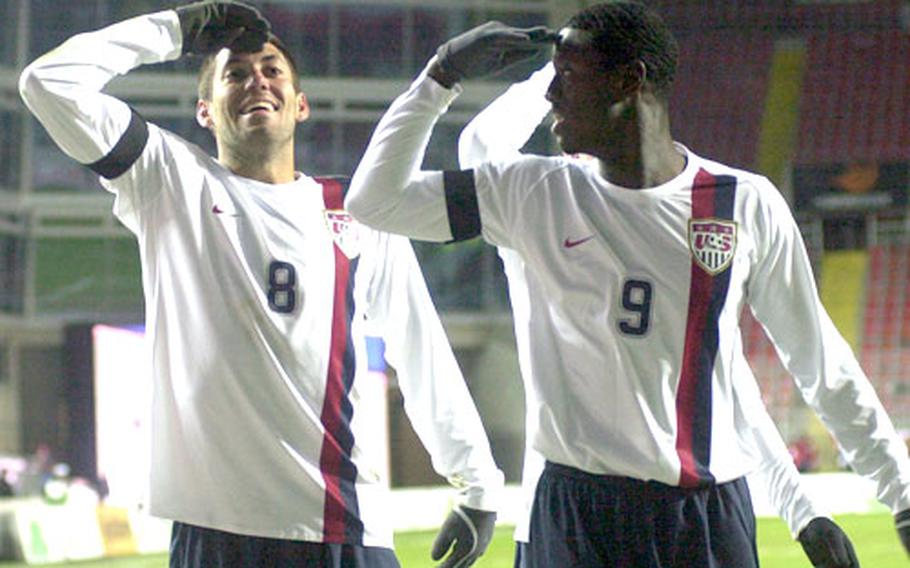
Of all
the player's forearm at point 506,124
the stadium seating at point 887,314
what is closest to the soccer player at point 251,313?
the player's forearm at point 506,124

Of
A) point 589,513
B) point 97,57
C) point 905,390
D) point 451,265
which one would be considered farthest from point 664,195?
point 905,390

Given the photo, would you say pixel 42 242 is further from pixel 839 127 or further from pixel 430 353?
pixel 839 127

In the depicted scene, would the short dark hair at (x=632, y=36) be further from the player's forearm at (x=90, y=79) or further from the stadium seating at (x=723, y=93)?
the stadium seating at (x=723, y=93)

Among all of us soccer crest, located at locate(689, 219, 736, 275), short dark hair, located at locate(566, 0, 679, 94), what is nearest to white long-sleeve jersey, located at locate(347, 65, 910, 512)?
us soccer crest, located at locate(689, 219, 736, 275)

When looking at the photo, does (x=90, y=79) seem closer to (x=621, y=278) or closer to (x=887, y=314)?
(x=621, y=278)

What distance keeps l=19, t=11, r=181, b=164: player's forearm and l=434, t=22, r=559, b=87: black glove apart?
1.46 feet

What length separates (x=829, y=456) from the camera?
28.3 ft

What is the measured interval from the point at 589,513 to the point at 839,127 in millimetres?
9601

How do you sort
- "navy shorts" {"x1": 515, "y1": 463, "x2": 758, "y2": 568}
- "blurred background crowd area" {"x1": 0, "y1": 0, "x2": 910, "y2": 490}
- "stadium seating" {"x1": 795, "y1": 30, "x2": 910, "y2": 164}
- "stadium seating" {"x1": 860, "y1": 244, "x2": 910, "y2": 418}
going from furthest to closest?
"stadium seating" {"x1": 795, "y1": 30, "x2": 910, "y2": 164} → "stadium seating" {"x1": 860, "y1": 244, "x2": 910, "y2": 418} → "blurred background crowd area" {"x1": 0, "y1": 0, "x2": 910, "y2": 490} → "navy shorts" {"x1": 515, "y1": 463, "x2": 758, "y2": 568}

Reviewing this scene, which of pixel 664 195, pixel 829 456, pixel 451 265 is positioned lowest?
pixel 829 456

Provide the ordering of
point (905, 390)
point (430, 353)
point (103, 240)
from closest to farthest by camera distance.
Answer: point (430, 353), point (103, 240), point (905, 390)

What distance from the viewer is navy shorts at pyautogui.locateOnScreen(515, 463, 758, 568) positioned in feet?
5.61

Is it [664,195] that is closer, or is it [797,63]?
[664,195]

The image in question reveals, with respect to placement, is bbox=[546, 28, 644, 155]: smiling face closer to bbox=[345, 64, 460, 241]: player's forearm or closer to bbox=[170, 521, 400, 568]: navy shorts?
bbox=[345, 64, 460, 241]: player's forearm
